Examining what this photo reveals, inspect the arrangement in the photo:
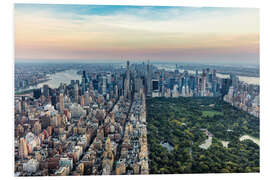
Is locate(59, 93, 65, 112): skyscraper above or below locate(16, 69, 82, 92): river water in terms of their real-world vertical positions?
below

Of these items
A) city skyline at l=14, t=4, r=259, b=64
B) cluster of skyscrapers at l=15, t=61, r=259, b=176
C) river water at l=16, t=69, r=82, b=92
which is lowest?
cluster of skyscrapers at l=15, t=61, r=259, b=176

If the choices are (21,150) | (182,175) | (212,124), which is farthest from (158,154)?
(21,150)

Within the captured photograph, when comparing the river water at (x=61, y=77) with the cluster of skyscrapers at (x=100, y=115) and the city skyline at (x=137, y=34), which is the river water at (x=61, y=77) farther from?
the city skyline at (x=137, y=34)

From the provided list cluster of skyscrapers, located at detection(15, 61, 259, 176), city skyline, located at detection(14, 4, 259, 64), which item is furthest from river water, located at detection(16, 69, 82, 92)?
city skyline, located at detection(14, 4, 259, 64)

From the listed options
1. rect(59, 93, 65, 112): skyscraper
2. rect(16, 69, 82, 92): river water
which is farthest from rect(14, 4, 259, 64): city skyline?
rect(59, 93, 65, 112): skyscraper

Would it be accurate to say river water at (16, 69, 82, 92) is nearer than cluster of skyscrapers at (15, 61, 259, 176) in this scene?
No

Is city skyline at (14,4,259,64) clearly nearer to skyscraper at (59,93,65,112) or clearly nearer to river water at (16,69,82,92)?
river water at (16,69,82,92)
